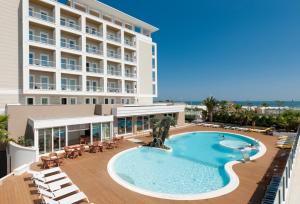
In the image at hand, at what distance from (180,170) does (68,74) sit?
21701mm

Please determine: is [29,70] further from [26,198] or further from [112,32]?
[26,198]

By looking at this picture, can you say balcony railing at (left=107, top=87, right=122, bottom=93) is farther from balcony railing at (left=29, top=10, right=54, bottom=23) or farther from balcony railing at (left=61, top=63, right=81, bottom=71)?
balcony railing at (left=29, top=10, right=54, bottom=23)

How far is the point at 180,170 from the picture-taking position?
14500 mm

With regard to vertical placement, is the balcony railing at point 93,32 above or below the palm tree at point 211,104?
above

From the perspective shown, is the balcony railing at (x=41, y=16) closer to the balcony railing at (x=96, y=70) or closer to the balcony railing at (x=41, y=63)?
the balcony railing at (x=41, y=63)

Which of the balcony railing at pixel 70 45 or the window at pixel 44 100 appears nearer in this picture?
→ the window at pixel 44 100

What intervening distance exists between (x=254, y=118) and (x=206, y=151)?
696 inches

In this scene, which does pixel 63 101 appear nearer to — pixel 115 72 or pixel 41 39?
pixel 41 39

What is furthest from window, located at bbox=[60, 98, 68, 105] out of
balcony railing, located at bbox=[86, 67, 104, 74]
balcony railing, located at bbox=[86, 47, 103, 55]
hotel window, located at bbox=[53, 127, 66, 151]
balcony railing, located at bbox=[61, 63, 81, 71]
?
hotel window, located at bbox=[53, 127, 66, 151]

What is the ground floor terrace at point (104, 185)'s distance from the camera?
9604 millimetres


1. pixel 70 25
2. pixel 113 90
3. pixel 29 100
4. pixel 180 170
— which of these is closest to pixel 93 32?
pixel 70 25

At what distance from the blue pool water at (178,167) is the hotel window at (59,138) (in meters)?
6.37

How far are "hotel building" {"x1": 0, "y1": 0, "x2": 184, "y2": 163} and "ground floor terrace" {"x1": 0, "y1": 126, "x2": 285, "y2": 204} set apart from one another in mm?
5401

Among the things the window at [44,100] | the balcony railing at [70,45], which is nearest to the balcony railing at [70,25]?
the balcony railing at [70,45]
